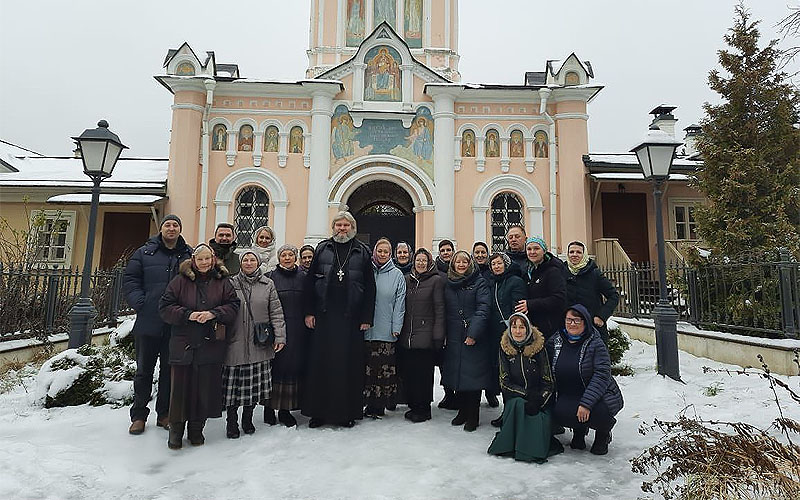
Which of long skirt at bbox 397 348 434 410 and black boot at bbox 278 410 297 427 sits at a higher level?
long skirt at bbox 397 348 434 410

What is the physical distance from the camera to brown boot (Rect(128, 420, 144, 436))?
4.48 meters

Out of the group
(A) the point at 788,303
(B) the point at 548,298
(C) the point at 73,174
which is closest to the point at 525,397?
→ (B) the point at 548,298

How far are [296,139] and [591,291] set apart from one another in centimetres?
1102

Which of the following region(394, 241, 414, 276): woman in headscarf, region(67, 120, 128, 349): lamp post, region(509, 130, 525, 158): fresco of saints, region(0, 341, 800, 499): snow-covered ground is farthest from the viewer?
region(509, 130, 525, 158): fresco of saints

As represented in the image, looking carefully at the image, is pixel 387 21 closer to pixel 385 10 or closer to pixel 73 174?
pixel 385 10

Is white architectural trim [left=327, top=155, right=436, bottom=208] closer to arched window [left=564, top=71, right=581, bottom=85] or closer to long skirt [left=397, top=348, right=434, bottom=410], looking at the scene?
arched window [left=564, top=71, right=581, bottom=85]

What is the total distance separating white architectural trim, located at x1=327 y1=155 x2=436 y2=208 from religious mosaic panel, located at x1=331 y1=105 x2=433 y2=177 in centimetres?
18

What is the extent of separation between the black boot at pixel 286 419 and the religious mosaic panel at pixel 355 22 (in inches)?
572

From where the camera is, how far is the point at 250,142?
563 inches

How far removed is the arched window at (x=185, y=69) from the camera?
1390cm

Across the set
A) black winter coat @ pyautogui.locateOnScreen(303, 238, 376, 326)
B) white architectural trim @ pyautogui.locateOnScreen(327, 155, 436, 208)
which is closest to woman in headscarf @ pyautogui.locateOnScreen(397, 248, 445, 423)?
black winter coat @ pyautogui.locateOnScreen(303, 238, 376, 326)

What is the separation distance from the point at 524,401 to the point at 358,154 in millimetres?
11274

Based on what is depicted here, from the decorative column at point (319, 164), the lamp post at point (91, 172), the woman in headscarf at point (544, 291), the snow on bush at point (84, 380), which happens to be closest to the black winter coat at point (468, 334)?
the woman in headscarf at point (544, 291)

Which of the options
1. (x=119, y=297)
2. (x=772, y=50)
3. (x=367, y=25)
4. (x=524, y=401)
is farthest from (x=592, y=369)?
(x=367, y=25)
